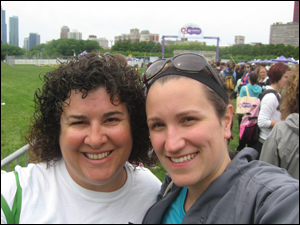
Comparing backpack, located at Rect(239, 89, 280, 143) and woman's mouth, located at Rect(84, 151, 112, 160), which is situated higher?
woman's mouth, located at Rect(84, 151, 112, 160)

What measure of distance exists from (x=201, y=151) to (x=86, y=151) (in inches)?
30.4

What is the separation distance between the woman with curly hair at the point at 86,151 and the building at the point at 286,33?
280ft

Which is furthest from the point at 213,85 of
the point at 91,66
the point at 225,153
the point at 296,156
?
the point at 296,156

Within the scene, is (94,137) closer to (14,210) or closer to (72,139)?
(72,139)

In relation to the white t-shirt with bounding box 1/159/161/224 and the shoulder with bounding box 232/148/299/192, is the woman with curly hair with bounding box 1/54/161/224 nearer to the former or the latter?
the white t-shirt with bounding box 1/159/161/224

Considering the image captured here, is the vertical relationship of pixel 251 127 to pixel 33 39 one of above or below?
below

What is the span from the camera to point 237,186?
1.31 m

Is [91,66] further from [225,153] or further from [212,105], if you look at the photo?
[225,153]

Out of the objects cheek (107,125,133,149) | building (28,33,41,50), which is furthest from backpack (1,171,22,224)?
building (28,33,41,50)

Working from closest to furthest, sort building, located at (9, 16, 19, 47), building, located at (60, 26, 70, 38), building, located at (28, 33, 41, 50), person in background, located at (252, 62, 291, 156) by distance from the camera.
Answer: person in background, located at (252, 62, 291, 156) < building, located at (9, 16, 19, 47) < building, located at (60, 26, 70, 38) < building, located at (28, 33, 41, 50)

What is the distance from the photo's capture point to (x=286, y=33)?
7912 centimetres

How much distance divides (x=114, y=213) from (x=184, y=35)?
1083 inches

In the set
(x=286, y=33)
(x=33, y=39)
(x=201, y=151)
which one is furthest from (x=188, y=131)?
(x=33, y=39)

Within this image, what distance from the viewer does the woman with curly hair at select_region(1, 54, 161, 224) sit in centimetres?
165
